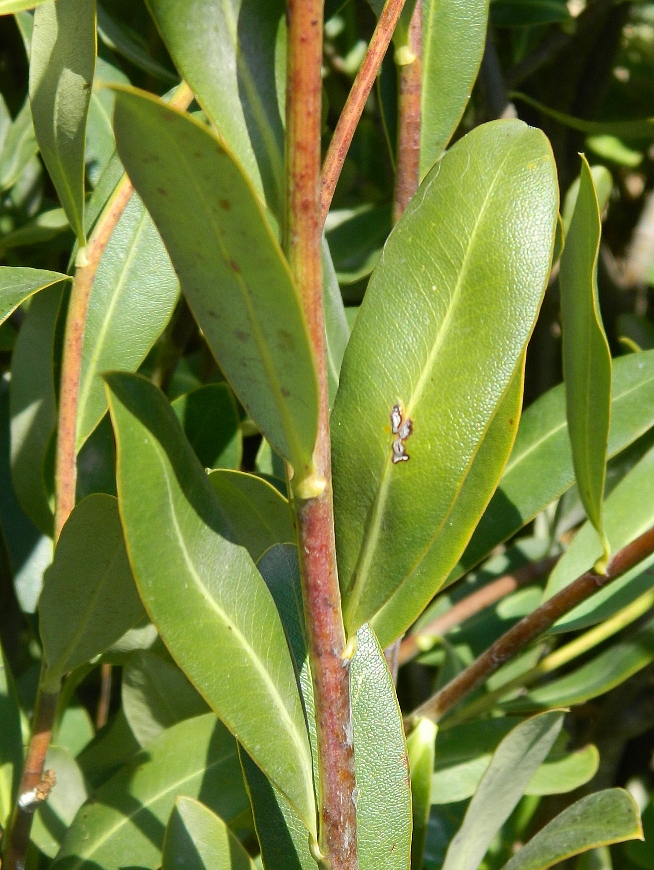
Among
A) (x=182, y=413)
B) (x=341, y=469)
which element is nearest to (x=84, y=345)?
(x=182, y=413)

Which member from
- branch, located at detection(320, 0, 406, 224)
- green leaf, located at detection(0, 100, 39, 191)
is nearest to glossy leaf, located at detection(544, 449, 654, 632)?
branch, located at detection(320, 0, 406, 224)

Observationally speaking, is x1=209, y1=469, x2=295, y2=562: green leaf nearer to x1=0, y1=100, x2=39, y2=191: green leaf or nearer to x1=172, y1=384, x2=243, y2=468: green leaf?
x1=172, y1=384, x2=243, y2=468: green leaf

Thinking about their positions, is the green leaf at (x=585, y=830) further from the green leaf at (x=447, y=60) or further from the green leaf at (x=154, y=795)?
the green leaf at (x=447, y=60)

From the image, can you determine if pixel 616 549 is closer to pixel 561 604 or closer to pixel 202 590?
pixel 561 604

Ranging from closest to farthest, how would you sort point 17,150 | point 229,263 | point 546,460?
point 229,263
point 546,460
point 17,150

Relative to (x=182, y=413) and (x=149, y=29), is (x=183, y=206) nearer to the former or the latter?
(x=182, y=413)

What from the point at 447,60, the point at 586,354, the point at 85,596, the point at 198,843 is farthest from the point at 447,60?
the point at 198,843

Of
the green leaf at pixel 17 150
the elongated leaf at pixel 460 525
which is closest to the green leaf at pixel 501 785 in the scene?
the elongated leaf at pixel 460 525
